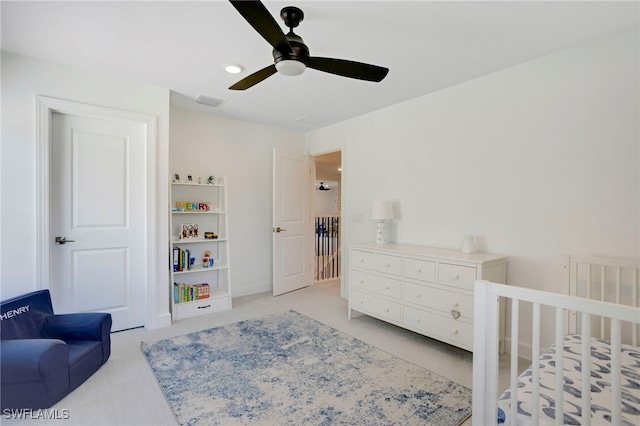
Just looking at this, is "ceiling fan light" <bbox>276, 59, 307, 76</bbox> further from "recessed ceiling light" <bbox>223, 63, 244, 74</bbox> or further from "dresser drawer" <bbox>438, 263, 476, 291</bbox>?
"dresser drawer" <bbox>438, 263, 476, 291</bbox>

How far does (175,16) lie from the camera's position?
1.99 metres

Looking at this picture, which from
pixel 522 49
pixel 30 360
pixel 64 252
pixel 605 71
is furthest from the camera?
pixel 64 252

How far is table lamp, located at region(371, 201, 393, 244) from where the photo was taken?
3.50m

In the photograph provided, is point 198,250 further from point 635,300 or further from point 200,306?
point 635,300

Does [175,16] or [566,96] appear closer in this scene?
[175,16]

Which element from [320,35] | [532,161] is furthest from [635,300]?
[320,35]

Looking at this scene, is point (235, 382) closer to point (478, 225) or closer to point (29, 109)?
point (478, 225)

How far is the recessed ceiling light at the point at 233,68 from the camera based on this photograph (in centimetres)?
264

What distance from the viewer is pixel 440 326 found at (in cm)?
267

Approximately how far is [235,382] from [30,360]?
48.6 inches

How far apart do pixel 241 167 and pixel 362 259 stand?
224cm

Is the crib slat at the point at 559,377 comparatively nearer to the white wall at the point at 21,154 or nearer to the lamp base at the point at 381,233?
the lamp base at the point at 381,233

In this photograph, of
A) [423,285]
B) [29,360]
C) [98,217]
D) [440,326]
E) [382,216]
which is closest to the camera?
[29,360]

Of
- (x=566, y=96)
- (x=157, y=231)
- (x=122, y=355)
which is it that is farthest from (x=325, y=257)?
(x=566, y=96)
